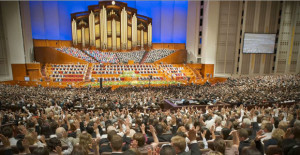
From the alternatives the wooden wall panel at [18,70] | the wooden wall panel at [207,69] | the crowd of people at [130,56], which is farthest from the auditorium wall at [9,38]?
the wooden wall panel at [207,69]

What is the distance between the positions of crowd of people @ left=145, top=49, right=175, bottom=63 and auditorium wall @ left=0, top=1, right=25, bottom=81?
1424 cm

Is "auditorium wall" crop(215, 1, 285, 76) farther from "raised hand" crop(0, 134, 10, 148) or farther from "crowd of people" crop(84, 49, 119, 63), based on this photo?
"raised hand" crop(0, 134, 10, 148)

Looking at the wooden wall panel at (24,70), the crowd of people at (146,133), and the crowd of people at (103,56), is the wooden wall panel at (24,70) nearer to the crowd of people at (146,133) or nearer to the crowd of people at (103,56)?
the crowd of people at (103,56)

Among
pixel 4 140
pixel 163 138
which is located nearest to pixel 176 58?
pixel 163 138

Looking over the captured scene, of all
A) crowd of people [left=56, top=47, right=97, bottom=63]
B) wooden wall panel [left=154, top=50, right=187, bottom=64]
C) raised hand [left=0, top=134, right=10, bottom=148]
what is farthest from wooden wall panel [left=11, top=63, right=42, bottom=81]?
raised hand [left=0, top=134, right=10, bottom=148]

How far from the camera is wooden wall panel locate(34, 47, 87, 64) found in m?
19.3

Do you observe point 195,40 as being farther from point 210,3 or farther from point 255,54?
point 255,54

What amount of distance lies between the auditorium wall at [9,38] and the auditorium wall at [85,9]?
445 cm

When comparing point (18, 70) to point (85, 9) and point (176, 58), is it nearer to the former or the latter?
point (85, 9)

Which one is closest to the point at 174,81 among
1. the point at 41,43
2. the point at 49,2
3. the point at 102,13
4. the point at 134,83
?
the point at 134,83

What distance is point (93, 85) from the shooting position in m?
15.4

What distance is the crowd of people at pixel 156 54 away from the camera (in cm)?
2251

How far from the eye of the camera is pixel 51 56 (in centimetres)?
1944

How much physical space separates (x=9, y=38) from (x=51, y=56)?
4051mm
